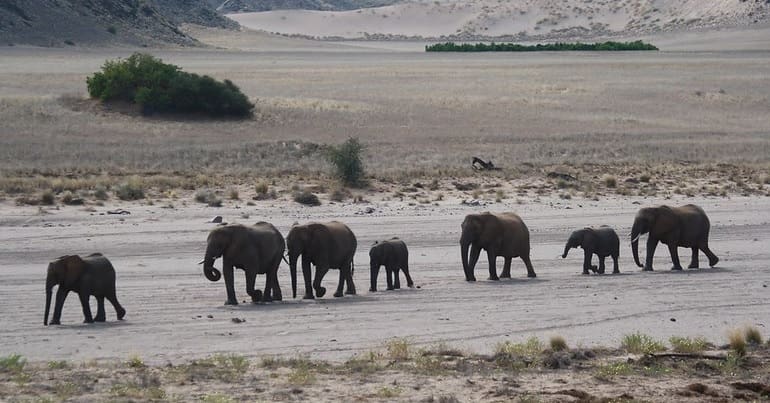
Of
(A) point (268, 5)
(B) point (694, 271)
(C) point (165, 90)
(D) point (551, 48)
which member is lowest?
(B) point (694, 271)

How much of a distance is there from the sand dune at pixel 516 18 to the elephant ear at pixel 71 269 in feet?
372

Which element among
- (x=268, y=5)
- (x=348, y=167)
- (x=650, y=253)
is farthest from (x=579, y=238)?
(x=268, y=5)

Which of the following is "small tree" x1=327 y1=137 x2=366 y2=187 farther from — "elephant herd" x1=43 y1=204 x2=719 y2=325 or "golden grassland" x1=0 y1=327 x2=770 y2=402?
"golden grassland" x1=0 y1=327 x2=770 y2=402

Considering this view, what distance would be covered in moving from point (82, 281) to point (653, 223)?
35.3ft

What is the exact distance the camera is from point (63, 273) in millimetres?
17453

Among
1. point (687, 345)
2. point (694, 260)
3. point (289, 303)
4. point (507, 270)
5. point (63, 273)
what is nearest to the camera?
point (687, 345)

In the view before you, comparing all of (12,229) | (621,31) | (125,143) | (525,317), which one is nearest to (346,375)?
(525,317)

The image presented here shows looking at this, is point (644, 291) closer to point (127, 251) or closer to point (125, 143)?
point (127, 251)

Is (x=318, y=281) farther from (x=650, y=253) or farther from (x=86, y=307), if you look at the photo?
(x=650, y=253)

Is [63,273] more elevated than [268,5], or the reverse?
[268,5]

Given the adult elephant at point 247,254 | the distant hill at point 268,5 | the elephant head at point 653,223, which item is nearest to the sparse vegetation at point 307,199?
the elephant head at point 653,223

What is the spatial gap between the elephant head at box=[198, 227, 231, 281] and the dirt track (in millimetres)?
502

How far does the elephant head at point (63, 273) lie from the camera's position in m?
17.4

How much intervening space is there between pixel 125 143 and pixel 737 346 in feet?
94.6
